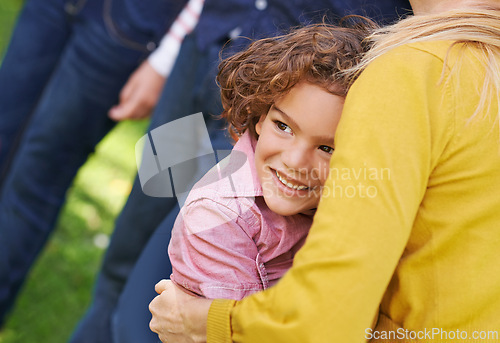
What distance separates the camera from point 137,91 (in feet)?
6.13

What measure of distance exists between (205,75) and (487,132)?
0.79 meters

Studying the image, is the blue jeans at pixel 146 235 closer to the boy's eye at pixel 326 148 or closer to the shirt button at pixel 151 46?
the boy's eye at pixel 326 148

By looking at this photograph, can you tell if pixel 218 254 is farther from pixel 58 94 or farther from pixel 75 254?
pixel 75 254

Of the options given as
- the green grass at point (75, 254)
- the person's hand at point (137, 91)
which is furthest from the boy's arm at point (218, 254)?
the green grass at point (75, 254)

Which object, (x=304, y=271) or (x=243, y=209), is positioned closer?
(x=304, y=271)

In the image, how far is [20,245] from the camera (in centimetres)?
191

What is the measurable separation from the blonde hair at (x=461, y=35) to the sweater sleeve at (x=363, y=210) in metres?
0.06

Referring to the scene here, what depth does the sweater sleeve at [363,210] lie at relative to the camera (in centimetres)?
68

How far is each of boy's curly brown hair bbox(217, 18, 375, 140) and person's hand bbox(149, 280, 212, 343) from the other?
0.28 m

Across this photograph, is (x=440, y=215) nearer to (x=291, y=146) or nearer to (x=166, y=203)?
(x=291, y=146)

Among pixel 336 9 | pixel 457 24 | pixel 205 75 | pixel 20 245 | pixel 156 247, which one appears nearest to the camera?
pixel 457 24

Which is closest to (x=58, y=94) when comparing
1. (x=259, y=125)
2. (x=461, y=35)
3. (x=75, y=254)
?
(x=75, y=254)

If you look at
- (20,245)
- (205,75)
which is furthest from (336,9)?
(20,245)

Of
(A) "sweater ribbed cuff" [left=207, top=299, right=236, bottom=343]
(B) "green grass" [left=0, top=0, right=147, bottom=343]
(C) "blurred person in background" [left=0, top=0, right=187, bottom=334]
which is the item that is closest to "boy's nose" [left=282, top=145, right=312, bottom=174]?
(A) "sweater ribbed cuff" [left=207, top=299, right=236, bottom=343]
